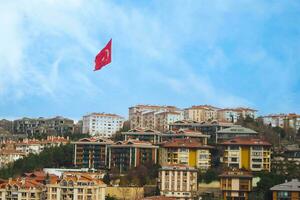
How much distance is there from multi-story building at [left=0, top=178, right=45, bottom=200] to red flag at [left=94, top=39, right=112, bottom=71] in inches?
482

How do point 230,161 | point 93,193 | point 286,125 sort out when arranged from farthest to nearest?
point 286,125 → point 230,161 → point 93,193

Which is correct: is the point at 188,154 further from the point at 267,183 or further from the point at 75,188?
the point at 75,188

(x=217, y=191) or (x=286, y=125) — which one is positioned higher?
(x=286, y=125)

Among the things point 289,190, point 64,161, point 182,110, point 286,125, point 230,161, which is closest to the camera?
point 289,190

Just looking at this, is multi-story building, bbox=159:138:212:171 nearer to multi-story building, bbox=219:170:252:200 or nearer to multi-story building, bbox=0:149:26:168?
multi-story building, bbox=219:170:252:200

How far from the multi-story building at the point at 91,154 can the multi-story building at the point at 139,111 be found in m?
8.23

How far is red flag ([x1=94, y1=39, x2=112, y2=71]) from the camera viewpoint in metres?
8.60

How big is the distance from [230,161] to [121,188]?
3.94 metres

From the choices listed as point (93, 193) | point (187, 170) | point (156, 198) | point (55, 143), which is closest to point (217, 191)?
point (187, 170)

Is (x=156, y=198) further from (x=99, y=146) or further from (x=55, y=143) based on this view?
(x=55, y=143)

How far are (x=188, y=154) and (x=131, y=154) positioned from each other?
6.82ft

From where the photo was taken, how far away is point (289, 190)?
1770 centimetres

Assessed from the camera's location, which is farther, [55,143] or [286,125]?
[286,125]

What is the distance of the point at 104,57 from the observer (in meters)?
8.64
